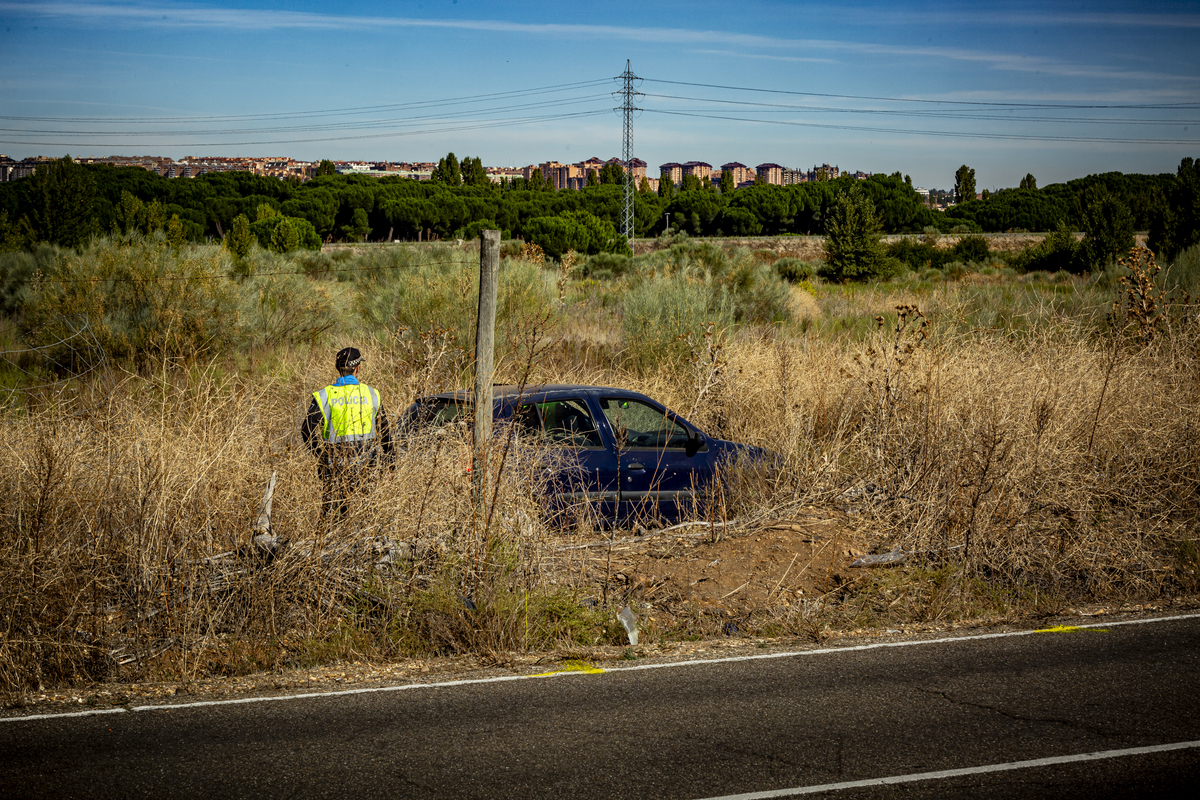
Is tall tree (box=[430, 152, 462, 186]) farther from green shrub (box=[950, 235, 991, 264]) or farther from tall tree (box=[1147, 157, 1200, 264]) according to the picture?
tall tree (box=[1147, 157, 1200, 264])

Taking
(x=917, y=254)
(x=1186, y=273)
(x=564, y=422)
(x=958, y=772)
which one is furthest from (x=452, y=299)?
(x=917, y=254)

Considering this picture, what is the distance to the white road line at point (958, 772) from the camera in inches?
162

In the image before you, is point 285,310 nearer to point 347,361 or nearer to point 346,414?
point 347,361

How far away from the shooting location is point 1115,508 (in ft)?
29.6

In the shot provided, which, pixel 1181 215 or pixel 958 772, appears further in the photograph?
pixel 1181 215

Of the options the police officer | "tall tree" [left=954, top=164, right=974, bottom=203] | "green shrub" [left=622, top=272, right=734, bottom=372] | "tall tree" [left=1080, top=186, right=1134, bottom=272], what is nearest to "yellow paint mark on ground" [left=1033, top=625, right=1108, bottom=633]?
the police officer

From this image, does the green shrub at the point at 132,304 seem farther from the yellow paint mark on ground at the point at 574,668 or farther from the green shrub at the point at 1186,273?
the green shrub at the point at 1186,273

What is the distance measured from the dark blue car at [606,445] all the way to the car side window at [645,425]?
0.03 feet

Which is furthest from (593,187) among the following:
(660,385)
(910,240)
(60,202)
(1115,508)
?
(1115,508)

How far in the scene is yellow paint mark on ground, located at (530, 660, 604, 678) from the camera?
587 centimetres

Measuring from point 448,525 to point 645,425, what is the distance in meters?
3.11

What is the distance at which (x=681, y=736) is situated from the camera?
4785 mm

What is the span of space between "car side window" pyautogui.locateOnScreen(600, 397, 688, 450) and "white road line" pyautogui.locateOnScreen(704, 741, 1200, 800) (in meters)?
4.41

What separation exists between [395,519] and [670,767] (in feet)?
10.5
